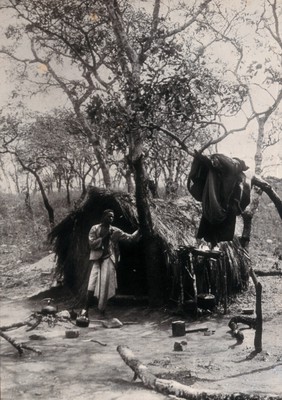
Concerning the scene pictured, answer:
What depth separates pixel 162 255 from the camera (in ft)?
22.4

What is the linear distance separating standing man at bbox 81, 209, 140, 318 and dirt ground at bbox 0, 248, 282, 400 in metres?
0.31

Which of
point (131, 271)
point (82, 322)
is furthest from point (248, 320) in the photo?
point (131, 271)

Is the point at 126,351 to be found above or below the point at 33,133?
below

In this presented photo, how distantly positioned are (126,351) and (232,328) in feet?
5.63

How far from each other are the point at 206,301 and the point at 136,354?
212 centimetres

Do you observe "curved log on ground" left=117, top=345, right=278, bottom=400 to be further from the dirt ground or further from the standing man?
the standing man

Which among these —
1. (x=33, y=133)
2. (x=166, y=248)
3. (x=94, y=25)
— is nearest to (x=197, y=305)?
(x=166, y=248)

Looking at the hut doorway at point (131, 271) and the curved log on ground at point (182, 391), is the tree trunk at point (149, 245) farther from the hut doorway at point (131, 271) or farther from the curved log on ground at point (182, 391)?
the curved log on ground at point (182, 391)

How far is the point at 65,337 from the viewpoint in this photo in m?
4.91

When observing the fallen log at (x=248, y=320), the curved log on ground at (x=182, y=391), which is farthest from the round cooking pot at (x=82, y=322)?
the curved log on ground at (x=182, y=391)

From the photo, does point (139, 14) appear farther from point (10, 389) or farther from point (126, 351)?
point (10, 389)

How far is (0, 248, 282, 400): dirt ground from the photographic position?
3.57m

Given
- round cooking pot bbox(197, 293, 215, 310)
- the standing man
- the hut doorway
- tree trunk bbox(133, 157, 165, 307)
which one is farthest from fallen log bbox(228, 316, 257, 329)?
the hut doorway

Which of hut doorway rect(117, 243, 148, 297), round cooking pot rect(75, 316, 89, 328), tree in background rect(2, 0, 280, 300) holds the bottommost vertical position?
round cooking pot rect(75, 316, 89, 328)
